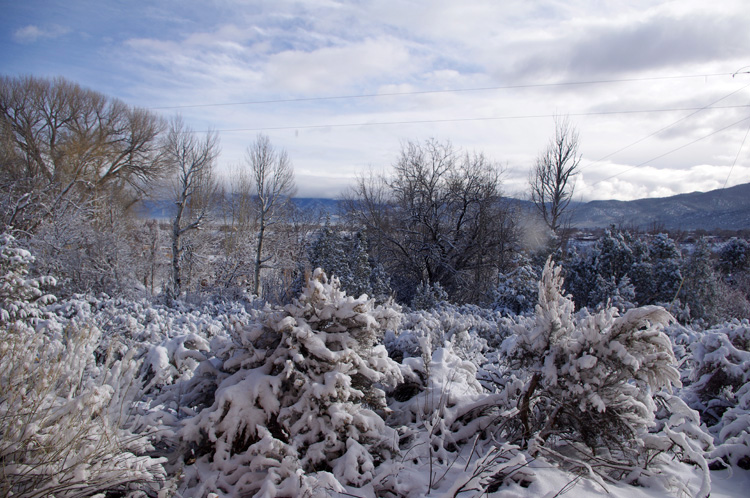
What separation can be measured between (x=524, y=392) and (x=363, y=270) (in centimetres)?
1590

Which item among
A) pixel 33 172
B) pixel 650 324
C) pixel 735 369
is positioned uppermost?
pixel 33 172

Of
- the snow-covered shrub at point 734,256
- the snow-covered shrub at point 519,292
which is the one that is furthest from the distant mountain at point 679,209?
the snow-covered shrub at point 519,292

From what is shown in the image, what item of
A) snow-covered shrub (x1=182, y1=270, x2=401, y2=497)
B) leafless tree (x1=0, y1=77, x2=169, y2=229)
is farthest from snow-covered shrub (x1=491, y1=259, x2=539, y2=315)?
leafless tree (x1=0, y1=77, x2=169, y2=229)

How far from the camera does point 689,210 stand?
60094 mm

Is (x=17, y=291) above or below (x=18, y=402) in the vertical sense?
below

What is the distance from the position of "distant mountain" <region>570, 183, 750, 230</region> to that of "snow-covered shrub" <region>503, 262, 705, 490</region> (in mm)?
42204

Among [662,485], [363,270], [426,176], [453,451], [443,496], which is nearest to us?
[443,496]

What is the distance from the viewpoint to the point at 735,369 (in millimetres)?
4168

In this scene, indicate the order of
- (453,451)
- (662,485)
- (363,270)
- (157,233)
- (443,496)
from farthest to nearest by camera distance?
1. (157,233)
2. (363,270)
3. (453,451)
4. (662,485)
5. (443,496)

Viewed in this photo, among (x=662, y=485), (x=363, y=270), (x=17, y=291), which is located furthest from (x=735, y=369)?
(x=363, y=270)

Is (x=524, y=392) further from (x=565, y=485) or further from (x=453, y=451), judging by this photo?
(x=565, y=485)

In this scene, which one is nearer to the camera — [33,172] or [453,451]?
[453,451]

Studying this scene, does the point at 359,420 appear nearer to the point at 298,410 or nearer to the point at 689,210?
the point at 298,410

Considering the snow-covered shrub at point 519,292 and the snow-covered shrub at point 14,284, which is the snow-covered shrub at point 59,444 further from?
the snow-covered shrub at point 519,292
